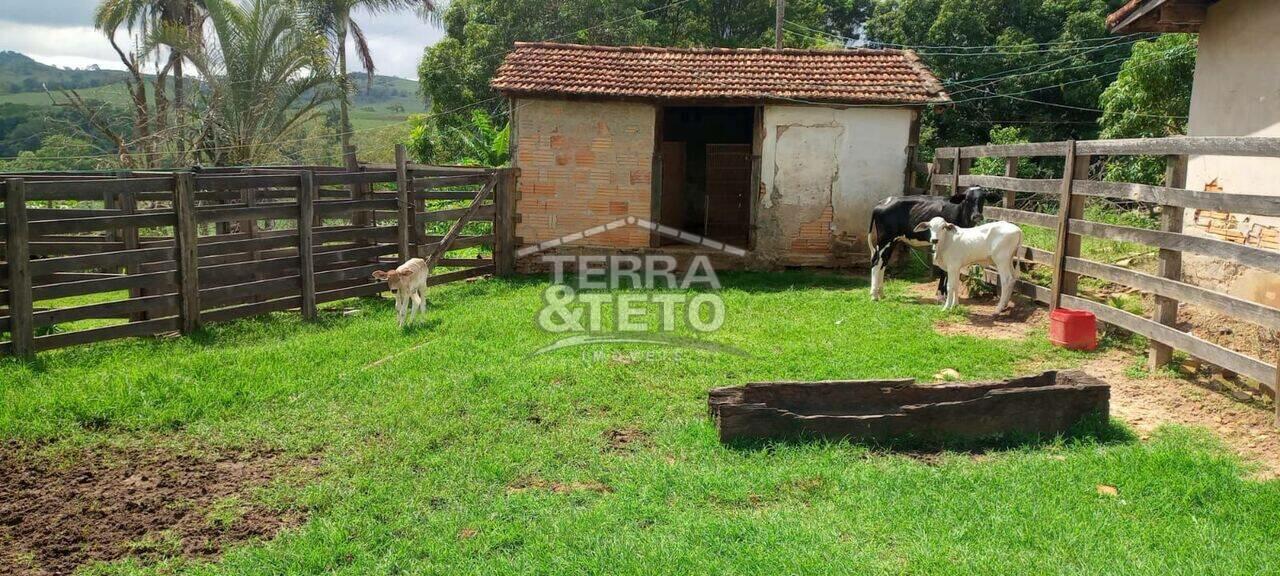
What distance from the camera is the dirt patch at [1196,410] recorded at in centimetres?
A: 570

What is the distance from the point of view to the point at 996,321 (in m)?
9.89

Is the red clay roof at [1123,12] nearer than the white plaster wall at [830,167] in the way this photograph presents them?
Yes

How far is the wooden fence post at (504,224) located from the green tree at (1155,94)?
38.8ft

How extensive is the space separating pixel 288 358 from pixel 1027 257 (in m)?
8.02

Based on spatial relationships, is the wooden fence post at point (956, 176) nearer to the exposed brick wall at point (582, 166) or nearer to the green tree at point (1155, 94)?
the exposed brick wall at point (582, 166)

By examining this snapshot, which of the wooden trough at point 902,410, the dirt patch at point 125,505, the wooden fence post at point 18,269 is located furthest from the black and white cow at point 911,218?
the wooden fence post at point 18,269

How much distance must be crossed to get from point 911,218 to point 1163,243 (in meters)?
4.78

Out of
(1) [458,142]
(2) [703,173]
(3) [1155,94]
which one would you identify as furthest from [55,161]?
(3) [1155,94]

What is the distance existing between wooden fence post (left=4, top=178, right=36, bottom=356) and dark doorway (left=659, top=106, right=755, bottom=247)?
12.4m

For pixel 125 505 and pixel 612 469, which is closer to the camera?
pixel 125 505

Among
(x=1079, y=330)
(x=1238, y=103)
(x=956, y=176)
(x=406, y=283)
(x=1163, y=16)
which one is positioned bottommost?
(x=1079, y=330)

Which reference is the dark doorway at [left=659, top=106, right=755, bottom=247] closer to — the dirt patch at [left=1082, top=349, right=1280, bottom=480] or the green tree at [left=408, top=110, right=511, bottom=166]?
the green tree at [left=408, top=110, right=511, bottom=166]

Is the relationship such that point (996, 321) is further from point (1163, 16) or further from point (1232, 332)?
point (1163, 16)

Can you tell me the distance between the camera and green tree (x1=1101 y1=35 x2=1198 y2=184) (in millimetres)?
16234
